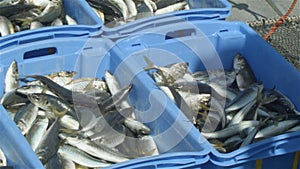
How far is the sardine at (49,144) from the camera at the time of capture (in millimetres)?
2609

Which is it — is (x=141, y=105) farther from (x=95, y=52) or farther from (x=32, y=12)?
(x=32, y=12)

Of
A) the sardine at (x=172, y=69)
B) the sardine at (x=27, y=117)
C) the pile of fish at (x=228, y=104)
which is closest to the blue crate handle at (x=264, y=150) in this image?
the pile of fish at (x=228, y=104)

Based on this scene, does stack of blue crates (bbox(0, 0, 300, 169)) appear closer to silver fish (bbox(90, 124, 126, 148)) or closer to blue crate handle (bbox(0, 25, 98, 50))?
blue crate handle (bbox(0, 25, 98, 50))

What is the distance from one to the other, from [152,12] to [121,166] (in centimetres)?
164

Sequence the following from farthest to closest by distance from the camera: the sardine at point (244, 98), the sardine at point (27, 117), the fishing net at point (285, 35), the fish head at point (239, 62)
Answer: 1. the fishing net at point (285, 35)
2. the fish head at point (239, 62)
3. the sardine at point (244, 98)
4. the sardine at point (27, 117)

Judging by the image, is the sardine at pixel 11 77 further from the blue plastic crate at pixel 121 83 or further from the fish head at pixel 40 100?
the fish head at pixel 40 100

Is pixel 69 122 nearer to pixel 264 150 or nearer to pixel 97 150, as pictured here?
pixel 97 150

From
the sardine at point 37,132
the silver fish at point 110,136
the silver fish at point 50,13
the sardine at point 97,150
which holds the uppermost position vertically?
the silver fish at point 50,13

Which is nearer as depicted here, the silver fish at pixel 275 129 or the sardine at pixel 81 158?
the sardine at pixel 81 158

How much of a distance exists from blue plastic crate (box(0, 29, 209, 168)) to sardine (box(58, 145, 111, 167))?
22 centimetres

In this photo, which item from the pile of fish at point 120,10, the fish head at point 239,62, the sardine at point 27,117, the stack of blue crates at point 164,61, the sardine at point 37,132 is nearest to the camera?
the stack of blue crates at point 164,61

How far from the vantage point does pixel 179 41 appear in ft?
11.5

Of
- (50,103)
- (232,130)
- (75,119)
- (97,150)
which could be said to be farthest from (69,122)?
(232,130)

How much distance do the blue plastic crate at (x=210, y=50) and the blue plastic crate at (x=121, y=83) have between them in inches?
4.4
